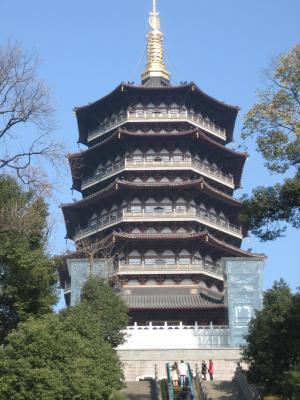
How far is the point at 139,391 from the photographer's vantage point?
82.2 feet

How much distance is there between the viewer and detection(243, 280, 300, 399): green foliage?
21.1m

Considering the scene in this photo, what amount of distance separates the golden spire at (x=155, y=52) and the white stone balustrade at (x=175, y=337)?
55.2ft

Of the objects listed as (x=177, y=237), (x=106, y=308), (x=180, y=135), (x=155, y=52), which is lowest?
(x=106, y=308)

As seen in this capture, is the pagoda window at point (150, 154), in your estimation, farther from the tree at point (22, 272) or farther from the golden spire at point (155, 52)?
the tree at point (22, 272)

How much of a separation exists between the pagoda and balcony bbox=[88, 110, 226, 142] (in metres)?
0.05

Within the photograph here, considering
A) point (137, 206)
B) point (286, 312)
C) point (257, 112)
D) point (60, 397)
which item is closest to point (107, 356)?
point (60, 397)

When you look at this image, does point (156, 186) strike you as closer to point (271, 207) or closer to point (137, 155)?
point (137, 155)

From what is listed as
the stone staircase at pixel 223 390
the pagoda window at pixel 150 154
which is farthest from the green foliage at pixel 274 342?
the pagoda window at pixel 150 154

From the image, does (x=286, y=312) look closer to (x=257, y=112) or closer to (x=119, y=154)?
(x=257, y=112)

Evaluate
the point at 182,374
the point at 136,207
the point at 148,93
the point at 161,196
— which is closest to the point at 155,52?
the point at 148,93

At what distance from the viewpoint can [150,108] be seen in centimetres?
4059

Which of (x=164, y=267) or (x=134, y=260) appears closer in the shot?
(x=164, y=267)

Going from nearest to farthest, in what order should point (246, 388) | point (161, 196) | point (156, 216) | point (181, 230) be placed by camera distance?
1. point (246, 388)
2. point (156, 216)
3. point (181, 230)
4. point (161, 196)

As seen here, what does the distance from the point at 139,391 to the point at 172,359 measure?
599cm
